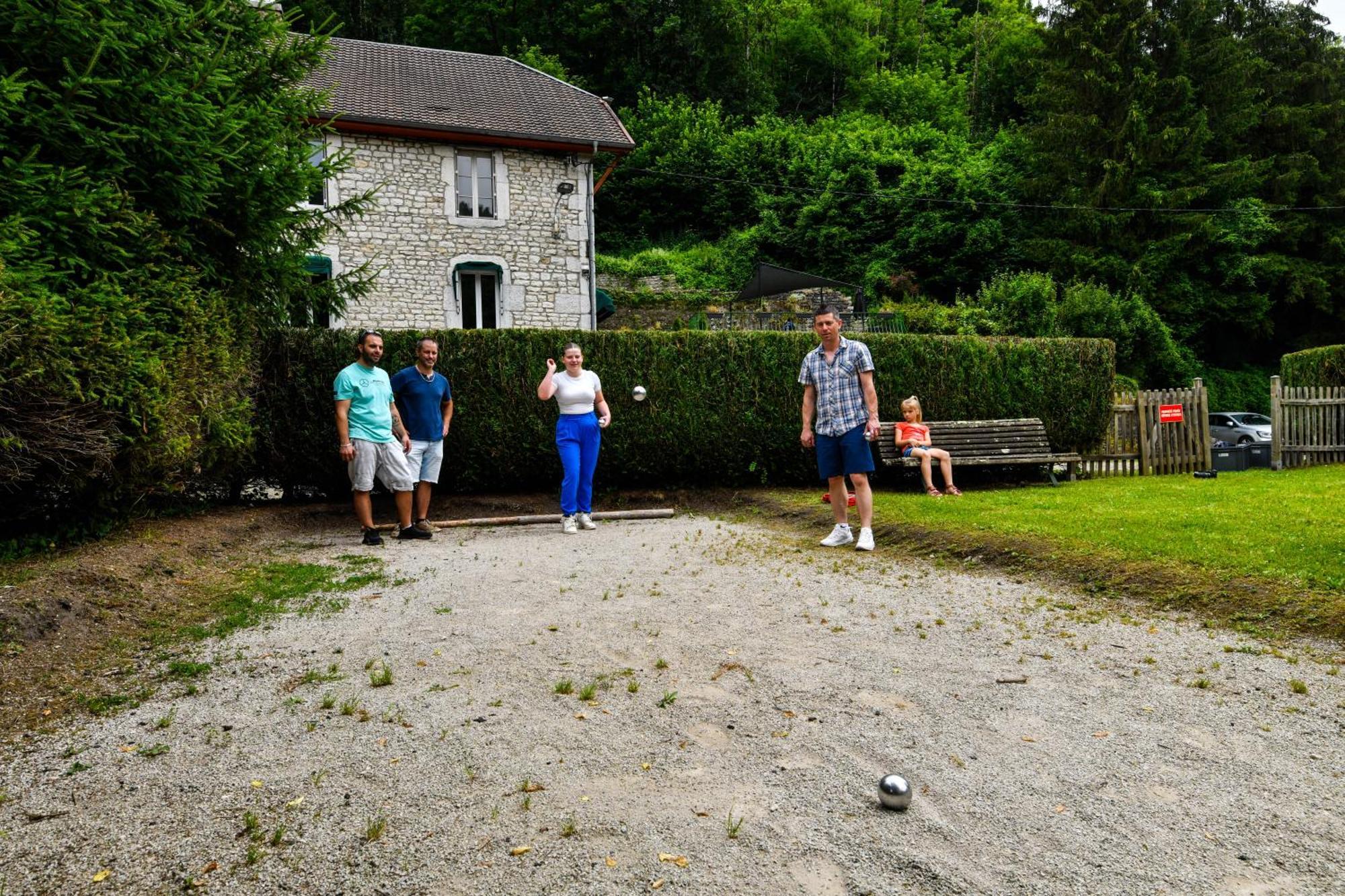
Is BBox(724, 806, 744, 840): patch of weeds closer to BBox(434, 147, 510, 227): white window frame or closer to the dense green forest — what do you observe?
BBox(434, 147, 510, 227): white window frame

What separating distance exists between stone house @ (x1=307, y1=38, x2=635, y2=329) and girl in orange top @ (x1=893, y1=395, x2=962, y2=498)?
11912 mm

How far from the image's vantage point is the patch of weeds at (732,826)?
254cm

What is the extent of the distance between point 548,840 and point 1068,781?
5.86 feet

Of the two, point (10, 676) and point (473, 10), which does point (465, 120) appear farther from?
point (473, 10)

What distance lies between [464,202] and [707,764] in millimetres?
20200

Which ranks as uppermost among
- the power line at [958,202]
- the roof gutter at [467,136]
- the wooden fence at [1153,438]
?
the power line at [958,202]

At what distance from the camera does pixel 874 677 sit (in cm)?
405

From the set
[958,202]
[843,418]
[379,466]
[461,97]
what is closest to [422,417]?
[379,466]

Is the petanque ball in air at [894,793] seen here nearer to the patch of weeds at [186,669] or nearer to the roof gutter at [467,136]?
the patch of weeds at [186,669]

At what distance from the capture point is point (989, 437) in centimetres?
1232

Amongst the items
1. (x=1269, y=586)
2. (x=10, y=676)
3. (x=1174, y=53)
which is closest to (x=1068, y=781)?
(x=1269, y=586)

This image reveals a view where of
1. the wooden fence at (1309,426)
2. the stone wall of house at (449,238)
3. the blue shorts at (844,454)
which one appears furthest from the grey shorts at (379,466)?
the wooden fence at (1309,426)

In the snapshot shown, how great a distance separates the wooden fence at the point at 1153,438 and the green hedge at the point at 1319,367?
19.4ft

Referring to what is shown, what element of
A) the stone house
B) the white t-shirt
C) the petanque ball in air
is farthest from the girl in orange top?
the stone house
